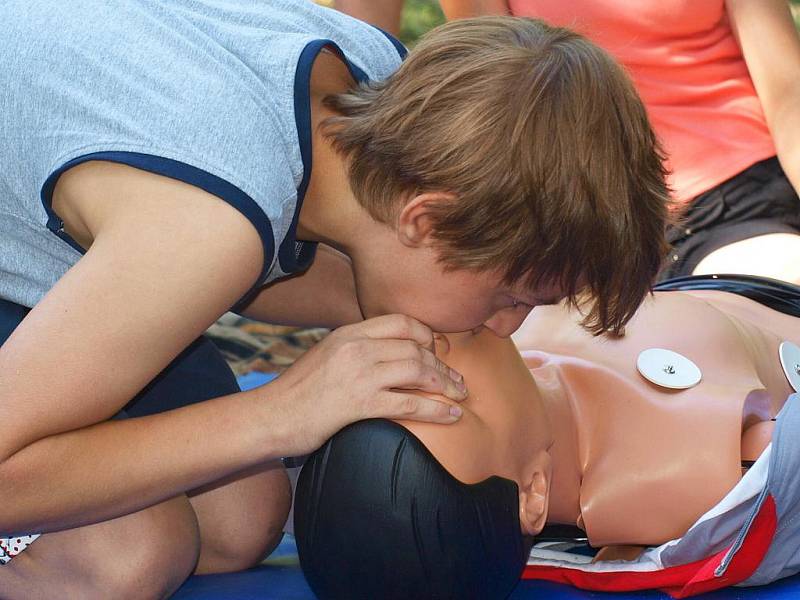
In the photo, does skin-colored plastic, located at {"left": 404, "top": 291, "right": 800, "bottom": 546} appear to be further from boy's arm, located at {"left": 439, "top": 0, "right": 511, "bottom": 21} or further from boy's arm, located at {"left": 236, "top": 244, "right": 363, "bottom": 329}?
boy's arm, located at {"left": 439, "top": 0, "right": 511, "bottom": 21}

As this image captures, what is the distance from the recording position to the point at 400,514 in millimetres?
1436

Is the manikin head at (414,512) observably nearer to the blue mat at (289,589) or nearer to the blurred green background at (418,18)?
the blue mat at (289,589)

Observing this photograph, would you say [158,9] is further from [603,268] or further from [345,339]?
[603,268]

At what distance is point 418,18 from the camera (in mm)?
6195

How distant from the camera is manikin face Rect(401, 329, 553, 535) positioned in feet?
4.90

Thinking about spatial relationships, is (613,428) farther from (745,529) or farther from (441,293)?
(441,293)

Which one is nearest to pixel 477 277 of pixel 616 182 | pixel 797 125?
pixel 616 182

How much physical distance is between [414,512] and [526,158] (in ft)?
1.53

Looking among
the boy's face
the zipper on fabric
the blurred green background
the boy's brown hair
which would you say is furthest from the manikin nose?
the blurred green background

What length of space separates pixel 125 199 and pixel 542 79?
54cm

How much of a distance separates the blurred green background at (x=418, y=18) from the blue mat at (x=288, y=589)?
4.43m

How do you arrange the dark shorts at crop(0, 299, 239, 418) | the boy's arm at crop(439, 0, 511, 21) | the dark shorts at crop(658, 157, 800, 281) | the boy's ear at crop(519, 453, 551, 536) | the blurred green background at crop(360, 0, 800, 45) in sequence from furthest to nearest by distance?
the blurred green background at crop(360, 0, 800, 45)
the boy's arm at crop(439, 0, 511, 21)
the dark shorts at crop(658, 157, 800, 281)
the dark shorts at crop(0, 299, 239, 418)
the boy's ear at crop(519, 453, 551, 536)

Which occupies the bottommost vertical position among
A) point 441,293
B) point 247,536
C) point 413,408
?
point 247,536

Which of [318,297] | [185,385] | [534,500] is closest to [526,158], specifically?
[534,500]
